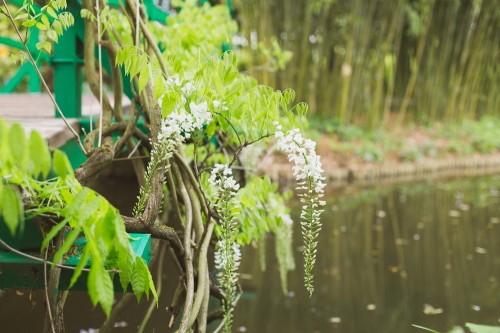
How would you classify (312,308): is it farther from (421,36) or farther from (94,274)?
(421,36)

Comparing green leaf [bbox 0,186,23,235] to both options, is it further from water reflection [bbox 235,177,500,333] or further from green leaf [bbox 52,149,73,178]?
water reflection [bbox 235,177,500,333]

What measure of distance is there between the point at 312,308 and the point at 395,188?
15.4ft

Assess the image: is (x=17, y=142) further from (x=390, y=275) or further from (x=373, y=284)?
(x=390, y=275)

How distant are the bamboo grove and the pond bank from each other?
1121 mm

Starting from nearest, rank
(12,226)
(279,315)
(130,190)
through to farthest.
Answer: (12,226), (279,315), (130,190)

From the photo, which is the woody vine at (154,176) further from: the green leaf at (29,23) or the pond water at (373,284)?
the pond water at (373,284)

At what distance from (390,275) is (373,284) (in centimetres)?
25

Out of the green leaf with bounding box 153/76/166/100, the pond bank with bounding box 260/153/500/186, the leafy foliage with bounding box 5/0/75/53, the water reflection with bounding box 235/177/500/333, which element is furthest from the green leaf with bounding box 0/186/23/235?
the pond bank with bounding box 260/153/500/186

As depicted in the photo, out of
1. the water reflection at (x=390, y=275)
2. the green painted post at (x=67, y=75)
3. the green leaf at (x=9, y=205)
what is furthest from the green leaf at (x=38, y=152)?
the water reflection at (x=390, y=275)

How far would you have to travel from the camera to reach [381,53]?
963 centimetres

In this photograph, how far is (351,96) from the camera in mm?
9617

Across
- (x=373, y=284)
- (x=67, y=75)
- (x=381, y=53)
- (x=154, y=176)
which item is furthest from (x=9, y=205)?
(x=381, y=53)

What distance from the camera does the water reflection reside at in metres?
3.25

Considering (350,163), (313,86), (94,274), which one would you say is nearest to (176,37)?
(94,274)
